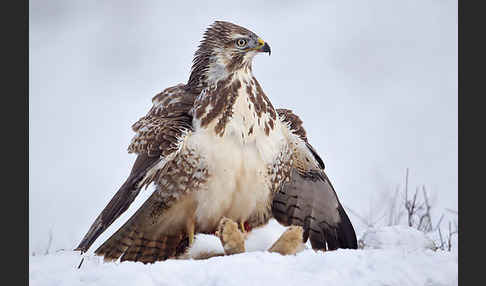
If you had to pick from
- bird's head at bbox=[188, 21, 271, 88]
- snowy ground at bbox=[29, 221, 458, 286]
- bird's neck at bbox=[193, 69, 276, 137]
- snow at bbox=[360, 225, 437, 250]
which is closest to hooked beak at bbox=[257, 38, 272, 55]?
bird's head at bbox=[188, 21, 271, 88]

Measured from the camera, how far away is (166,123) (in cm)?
327

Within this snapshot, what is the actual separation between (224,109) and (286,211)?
29.2 inches

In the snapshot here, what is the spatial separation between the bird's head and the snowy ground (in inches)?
34.9

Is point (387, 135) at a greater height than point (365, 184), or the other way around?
point (387, 135)

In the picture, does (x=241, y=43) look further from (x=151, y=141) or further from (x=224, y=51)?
(x=151, y=141)

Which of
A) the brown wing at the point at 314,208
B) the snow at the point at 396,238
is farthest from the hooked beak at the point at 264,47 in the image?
the snow at the point at 396,238

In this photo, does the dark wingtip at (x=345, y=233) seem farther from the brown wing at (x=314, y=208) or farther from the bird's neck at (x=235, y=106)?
the bird's neck at (x=235, y=106)

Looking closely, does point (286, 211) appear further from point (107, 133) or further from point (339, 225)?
point (107, 133)

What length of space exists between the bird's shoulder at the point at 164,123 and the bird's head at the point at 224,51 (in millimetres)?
126

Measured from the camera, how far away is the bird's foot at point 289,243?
328 centimetres

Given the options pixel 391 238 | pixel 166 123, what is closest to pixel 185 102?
pixel 166 123

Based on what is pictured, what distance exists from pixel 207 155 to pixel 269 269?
2.16 ft

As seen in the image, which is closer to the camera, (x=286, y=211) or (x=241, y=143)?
(x=241, y=143)

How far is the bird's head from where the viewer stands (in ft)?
10.7
